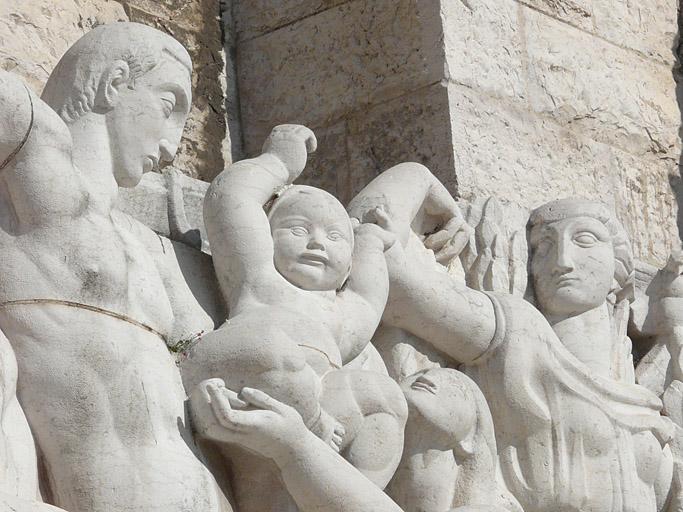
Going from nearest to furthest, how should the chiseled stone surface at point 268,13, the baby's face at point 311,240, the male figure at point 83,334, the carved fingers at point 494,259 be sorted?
the male figure at point 83,334 → the baby's face at point 311,240 → the carved fingers at point 494,259 → the chiseled stone surface at point 268,13

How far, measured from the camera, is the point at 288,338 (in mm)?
4016

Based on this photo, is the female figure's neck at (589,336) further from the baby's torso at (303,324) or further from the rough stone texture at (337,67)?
the baby's torso at (303,324)

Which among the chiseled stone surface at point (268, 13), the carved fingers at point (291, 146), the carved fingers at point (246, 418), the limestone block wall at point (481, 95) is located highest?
the chiseled stone surface at point (268, 13)

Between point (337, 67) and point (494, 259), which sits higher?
point (337, 67)

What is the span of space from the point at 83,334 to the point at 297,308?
1.74 feet

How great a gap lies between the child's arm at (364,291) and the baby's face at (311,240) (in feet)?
0.21

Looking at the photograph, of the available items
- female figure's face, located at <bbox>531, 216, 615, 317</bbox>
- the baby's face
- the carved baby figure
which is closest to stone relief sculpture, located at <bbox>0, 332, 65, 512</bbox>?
the carved baby figure

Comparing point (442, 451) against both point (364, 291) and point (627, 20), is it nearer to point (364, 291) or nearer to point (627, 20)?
point (364, 291)

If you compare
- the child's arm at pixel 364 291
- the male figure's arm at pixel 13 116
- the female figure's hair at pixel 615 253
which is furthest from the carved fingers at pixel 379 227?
the male figure's arm at pixel 13 116

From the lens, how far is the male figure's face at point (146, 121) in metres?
4.11

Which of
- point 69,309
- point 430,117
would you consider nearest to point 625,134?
point 430,117

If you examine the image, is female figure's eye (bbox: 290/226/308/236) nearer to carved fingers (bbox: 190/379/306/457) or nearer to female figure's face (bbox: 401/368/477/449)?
female figure's face (bbox: 401/368/477/449)

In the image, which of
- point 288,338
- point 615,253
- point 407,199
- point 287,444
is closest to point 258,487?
point 287,444

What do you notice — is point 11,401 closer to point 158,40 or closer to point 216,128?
point 158,40
